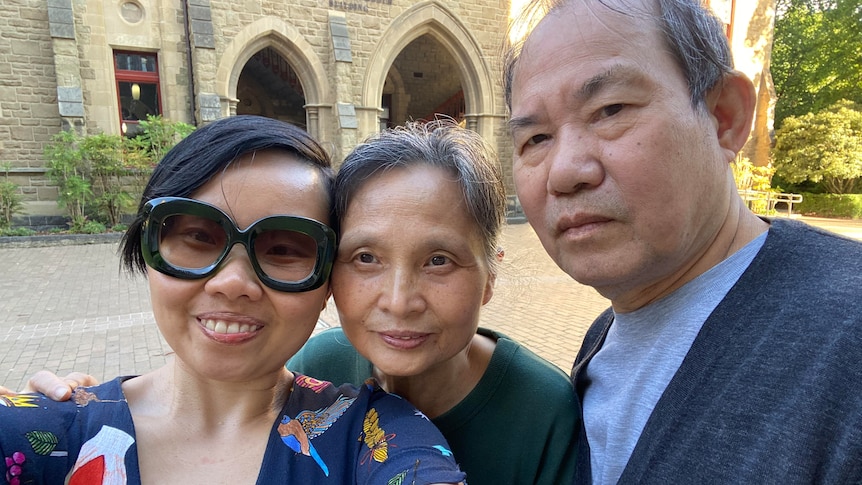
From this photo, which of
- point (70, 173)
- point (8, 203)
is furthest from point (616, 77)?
point (8, 203)

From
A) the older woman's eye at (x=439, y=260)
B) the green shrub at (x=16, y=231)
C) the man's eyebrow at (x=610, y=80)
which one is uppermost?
the man's eyebrow at (x=610, y=80)

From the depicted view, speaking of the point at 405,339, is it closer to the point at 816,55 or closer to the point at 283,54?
the point at 283,54

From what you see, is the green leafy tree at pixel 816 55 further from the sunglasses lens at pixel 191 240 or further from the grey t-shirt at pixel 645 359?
the sunglasses lens at pixel 191 240

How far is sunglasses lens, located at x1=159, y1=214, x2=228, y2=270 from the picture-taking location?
3.84ft

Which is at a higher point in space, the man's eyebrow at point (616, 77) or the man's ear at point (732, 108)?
the man's eyebrow at point (616, 77)

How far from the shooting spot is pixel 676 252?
3.83 feet

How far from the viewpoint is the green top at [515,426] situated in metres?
1.35

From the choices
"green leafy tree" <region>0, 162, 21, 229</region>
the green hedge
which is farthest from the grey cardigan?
the green hedge

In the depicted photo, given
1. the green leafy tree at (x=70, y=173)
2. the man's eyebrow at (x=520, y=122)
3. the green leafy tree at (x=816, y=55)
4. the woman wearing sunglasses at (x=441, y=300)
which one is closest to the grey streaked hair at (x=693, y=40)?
the man's eyebrow at (x=520, y=122)

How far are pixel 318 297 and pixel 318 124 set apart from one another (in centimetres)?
1393

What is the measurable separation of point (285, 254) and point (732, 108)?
1166mm

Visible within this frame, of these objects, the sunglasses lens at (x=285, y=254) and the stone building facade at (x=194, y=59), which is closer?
the sunglasses lens at (x=285, y=254)

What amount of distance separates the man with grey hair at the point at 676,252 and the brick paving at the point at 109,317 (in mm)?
1118

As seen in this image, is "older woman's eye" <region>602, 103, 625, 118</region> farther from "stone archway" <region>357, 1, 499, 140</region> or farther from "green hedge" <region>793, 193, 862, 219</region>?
"green hedge" <region>793, 193, 862, 219</region>
